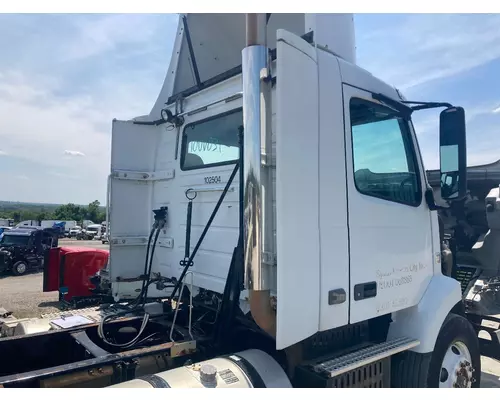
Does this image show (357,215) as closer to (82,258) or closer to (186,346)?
(186,346)

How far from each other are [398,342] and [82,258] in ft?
14.7

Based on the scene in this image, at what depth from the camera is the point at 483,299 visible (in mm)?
4961

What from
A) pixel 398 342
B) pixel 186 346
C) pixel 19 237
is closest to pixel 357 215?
pixel 398 342

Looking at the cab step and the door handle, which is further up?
the door handle

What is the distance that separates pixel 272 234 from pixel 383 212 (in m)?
0.95

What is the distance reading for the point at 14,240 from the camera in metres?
15.4

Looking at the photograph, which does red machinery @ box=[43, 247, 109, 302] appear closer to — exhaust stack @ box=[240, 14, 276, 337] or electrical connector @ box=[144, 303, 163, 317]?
electrical connector @ box=[144, 303, 163, 317]

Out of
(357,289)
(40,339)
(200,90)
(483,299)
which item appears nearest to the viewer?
(357,289)

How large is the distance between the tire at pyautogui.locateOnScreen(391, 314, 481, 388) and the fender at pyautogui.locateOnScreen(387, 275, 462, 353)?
0.29 feet

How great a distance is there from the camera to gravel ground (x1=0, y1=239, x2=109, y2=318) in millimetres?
9054

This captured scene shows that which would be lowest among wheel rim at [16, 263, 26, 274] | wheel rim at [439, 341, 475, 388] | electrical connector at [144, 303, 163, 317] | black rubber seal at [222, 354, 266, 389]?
wheel rim at [16, 263, 26, 274]

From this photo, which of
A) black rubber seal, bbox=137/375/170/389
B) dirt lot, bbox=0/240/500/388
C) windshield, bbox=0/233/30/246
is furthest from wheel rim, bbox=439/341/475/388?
windshield, bbox=0/233/30/246

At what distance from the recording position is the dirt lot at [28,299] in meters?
5.17

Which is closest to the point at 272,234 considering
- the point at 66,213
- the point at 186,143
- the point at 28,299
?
the point at 186,143
